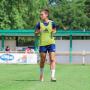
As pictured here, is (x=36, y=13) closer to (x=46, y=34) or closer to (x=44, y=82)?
(x=46, y=34)

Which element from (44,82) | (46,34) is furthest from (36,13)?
(44,82)

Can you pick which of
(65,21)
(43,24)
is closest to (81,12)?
(65,21)

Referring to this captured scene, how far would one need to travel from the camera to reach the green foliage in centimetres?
4809

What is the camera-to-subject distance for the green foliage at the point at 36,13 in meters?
48.1

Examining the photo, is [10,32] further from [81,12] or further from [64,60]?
[81,12]

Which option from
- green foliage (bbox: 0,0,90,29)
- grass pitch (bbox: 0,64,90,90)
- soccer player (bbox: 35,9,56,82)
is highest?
soccer player (bbox: 35,9,56,82)

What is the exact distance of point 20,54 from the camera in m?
36.8

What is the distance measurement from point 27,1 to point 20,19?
2.20 m

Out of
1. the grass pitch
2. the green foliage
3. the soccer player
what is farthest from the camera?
the green foliage

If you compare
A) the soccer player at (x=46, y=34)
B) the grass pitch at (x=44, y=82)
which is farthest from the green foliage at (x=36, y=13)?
the soccer player at (x=46, y=34)

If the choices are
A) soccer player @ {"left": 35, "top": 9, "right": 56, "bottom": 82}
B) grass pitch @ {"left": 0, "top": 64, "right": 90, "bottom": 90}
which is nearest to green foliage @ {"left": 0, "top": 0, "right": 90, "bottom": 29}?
grass pitch @ {"left": 0, "top": 64, "right": 90, "bottom": 90}

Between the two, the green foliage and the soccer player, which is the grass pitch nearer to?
the soccer player

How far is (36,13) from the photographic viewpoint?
4888cm

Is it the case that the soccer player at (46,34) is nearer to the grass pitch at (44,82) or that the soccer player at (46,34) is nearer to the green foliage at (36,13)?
the grass pitch at (44,82)
